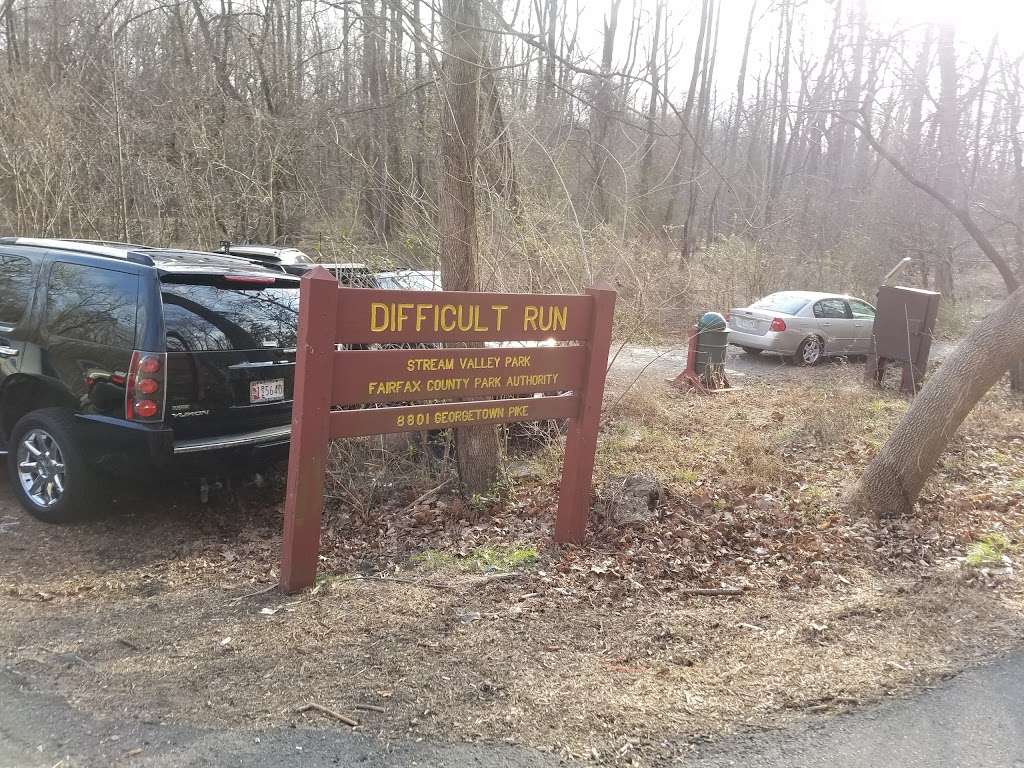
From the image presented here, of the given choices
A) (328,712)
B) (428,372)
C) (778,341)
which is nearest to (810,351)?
(778,341)

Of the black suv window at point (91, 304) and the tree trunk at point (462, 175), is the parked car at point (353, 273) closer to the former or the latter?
the tree trunk at point (462, 175)

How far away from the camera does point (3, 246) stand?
5980 millimetres

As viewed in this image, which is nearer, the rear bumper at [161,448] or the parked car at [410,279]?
the rear bumper at [161,448]

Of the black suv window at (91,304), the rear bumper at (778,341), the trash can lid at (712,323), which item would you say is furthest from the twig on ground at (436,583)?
the rear bumper at (778,341)

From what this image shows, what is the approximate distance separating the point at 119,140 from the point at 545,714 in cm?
1461

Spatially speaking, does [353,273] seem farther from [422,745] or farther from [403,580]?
[422,745]

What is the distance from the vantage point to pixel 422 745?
9.25 feet

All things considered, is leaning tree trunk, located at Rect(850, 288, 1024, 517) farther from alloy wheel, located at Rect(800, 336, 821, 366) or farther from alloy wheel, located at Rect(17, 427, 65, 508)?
alloy wheel, located at Rect(800, 336, 821, 366)

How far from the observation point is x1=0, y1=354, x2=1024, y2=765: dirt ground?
310 centimetres

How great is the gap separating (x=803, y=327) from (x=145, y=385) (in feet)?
44.5

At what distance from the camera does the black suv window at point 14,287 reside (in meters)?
5.62

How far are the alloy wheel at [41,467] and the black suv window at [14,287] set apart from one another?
0.92m

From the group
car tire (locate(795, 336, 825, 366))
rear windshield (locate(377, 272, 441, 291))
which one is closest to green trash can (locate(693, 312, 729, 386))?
car tire (locate(795, 336, 825, 366))

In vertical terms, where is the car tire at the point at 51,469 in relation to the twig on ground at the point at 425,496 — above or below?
above
